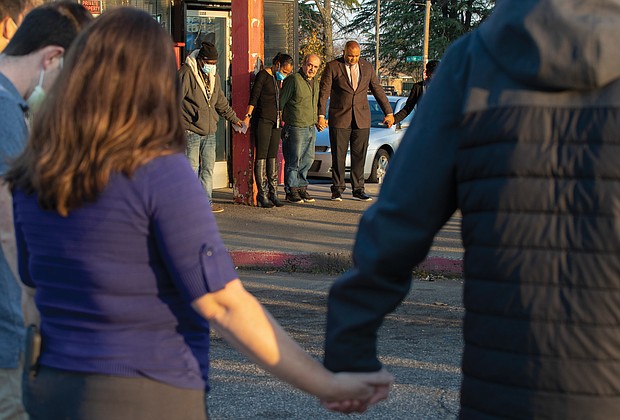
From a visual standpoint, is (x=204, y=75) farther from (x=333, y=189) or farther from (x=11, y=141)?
(x=11, y=141)

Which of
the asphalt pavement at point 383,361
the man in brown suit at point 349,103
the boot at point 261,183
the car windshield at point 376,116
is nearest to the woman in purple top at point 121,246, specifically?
the asphalt pavement at point 383,361

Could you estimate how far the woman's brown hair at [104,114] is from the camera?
220 cm

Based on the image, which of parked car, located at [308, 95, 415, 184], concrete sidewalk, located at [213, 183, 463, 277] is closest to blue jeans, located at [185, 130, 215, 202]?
concrete sidewalk, located at [213, 183, 463, 277]

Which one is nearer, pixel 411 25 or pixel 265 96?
pixel 265 96

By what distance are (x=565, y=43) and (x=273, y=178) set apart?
436 inches

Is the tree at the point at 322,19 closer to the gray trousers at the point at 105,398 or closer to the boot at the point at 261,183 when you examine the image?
the boot at the point at 261,183

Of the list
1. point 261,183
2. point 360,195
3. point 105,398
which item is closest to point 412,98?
point 360,195

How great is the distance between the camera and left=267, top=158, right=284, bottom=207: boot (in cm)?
1280

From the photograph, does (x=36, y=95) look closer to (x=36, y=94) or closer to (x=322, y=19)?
(x=36, y=94)

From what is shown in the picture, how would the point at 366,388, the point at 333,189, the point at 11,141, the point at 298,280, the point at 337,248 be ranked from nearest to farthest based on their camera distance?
the point at 366,388, the point at 11,141, the point at 298,280, the point at 337,248, the point at 333,189

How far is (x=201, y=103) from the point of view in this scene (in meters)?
11.4

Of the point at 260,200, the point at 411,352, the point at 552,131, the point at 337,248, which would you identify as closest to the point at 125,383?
the point at 552,131

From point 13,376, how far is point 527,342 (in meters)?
1.79

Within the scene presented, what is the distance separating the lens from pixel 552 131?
6.48 feet
